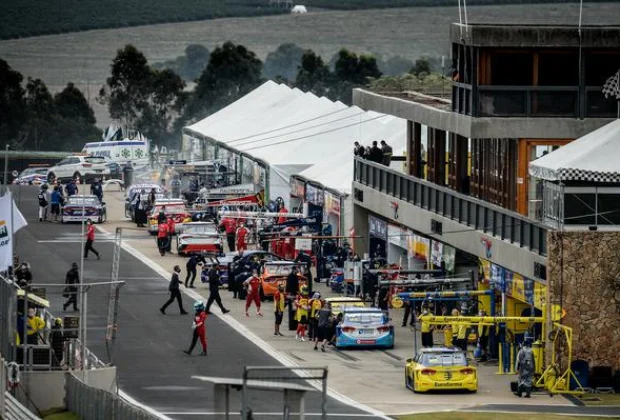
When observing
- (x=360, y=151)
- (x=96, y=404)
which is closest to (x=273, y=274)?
(x=360, y=151)

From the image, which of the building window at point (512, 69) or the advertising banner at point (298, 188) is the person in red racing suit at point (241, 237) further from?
the building window at point (512, 69)

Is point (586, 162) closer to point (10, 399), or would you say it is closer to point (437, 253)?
point (437, 253)

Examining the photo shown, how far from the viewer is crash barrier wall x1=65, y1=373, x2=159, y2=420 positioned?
33459 mm

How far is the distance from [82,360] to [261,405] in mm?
3958

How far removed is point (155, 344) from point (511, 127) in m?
11.2

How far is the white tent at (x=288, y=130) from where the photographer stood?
78375 millimetres

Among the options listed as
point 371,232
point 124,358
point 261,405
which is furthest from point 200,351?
point 371,232

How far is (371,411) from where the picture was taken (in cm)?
4159

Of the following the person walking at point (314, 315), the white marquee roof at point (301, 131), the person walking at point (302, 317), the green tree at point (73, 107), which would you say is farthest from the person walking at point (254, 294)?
the green tree at point (73, 107)

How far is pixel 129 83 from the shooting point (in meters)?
143

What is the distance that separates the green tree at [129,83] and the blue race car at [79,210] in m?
59.4

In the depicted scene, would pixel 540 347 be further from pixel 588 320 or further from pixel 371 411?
pixel 371 411

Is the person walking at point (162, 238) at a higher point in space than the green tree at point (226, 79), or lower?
lower

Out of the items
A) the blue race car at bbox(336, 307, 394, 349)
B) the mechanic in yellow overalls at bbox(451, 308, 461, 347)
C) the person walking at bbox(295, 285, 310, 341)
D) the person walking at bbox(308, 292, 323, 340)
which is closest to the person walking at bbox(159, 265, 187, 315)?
the person walking at bbox(295, 285, 310, 341)
